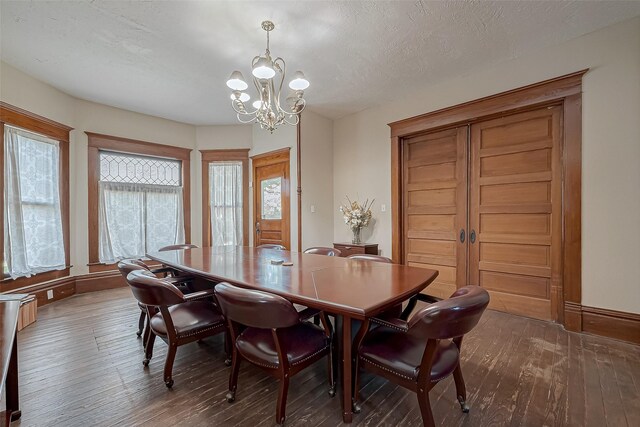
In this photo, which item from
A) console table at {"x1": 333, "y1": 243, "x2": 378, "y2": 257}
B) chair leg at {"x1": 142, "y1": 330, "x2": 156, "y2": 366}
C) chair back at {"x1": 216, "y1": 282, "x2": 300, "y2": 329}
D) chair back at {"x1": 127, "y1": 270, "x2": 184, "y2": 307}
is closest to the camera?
chair back at {"x1": 216, "y1": 282, "x2": 300, "y2": 329}

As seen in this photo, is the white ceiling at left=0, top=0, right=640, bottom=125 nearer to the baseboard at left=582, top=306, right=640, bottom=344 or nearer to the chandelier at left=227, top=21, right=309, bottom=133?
the chandelier at left=227, top=21, right=309, bottom=133

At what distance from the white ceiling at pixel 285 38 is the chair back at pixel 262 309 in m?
2.29

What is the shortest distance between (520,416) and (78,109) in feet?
20.3

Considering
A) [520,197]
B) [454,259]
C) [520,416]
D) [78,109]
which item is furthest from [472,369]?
[78,109]

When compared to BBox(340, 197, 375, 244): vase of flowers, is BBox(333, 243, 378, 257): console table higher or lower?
lower

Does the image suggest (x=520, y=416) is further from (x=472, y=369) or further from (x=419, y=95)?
(x=419, y=95)

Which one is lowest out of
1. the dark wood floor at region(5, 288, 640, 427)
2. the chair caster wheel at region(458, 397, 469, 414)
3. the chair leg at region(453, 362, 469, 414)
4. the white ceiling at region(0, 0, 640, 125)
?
the dark wood floor at region(5, 288, 640, 427)

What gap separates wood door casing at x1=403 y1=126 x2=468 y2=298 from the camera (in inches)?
147

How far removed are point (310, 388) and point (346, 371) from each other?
533 mm

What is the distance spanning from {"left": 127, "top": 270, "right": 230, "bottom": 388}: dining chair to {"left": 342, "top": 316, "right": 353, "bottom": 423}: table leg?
99cm

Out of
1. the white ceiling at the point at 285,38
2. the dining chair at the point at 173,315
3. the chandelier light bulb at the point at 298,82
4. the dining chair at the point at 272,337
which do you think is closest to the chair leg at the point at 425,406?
the dining chair at the point at 272,337

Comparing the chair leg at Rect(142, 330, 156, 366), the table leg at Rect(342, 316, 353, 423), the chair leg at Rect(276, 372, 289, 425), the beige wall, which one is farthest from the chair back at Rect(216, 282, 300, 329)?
the beige wall

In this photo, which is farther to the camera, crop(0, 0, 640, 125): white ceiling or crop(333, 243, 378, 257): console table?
crop(333, 243, 378, 257): console table

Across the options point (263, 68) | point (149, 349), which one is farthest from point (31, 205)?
point (263, 68)
